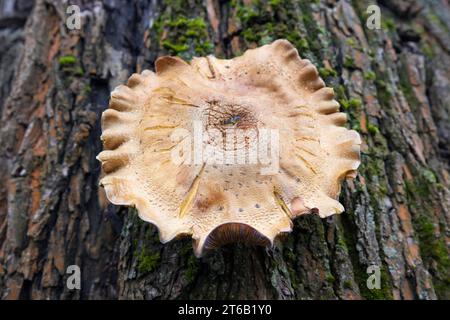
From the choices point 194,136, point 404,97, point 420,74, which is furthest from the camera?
point 420,74

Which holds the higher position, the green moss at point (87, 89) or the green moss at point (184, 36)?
the green moss at point (184, 36)

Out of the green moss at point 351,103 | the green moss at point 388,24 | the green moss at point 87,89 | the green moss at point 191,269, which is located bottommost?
the green moss at point 191,269

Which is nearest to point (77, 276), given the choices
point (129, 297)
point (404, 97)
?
point (129, 297)

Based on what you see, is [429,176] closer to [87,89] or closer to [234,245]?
[234,245]

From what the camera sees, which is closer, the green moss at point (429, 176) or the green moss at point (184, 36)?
the green moss at point (429, 176)

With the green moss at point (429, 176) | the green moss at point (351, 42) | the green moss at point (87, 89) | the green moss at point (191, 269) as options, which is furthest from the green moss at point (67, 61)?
the green moss at point (429, 176)

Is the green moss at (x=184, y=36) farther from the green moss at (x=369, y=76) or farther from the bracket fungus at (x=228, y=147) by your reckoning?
the green moss at (x=369, y=76)

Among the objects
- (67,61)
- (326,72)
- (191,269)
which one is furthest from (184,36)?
(191,269)
